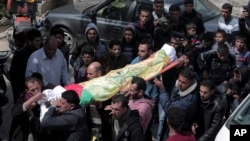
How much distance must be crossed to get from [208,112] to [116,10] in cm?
556

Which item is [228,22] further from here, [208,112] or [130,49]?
[208,112]

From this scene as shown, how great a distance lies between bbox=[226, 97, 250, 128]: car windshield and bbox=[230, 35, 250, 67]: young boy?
255 centimetres

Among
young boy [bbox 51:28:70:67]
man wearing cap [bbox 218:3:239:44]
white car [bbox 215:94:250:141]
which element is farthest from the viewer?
man wearing cap [bbox 218:3:239:44]

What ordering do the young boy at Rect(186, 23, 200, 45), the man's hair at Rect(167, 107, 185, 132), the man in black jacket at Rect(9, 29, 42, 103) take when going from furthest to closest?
the young boy at Rect(186, 23, 200, 45), the man in black jacket at Rect(9, 29, 42, 103), the man's hair at Rect(167, 107, 185, 132)

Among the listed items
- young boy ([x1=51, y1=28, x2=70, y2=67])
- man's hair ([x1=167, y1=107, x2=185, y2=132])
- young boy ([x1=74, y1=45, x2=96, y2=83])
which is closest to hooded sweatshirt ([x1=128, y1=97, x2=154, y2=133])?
man's hair ([x1=167, y1=107, x2=185, y2=132])

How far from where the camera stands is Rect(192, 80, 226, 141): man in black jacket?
627cm

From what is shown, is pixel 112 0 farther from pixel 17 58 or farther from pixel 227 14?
pixel 17 58

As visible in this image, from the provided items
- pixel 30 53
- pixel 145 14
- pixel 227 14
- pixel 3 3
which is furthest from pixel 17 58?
pixel 3 3

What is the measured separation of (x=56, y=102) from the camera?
5645mm

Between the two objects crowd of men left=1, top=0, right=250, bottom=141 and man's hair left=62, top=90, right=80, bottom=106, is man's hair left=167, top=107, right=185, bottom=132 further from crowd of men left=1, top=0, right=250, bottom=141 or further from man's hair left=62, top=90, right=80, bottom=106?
man's hair left=62, top=90, right=80, bottom=106

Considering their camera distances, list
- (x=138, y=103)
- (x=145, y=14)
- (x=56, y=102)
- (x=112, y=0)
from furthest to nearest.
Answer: (x=112, y=0)
(x=145, y=14)
(x=138, y=103)
(x=56, y=102)

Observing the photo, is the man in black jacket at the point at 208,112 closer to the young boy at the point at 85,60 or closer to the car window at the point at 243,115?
the car window at the point at 243,115

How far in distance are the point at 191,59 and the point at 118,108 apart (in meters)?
2.60

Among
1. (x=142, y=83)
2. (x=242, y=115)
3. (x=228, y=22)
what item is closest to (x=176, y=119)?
(x=242, y=115)
